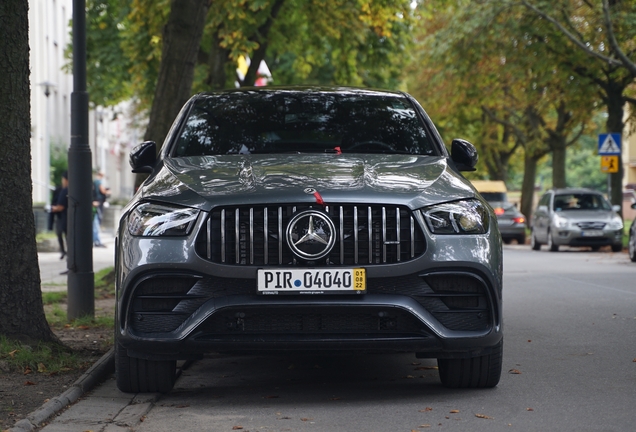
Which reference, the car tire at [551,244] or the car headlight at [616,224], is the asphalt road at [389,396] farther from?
the car tire at [551,244]

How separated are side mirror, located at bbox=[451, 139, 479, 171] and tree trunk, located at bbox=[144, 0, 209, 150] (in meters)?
7.38

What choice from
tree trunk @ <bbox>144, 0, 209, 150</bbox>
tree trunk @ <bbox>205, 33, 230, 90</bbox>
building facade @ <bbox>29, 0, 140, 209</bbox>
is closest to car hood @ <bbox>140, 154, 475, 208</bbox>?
tree trunk @ <bbox>144, 0, 209, 150</bbox>

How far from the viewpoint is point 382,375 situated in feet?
24.7

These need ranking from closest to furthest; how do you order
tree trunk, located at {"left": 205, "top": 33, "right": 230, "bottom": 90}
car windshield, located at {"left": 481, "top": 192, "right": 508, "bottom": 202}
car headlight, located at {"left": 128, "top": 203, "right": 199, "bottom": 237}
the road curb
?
1. the road curb
2. car headlight, located at {"left": 128, "top": 203, "right": 199, "bottom": 237}
3. tree trunk, located at {"left": 205, "top": 33, "right": 230, "bottom": 90}
4. car windshield, located at {"left": 481, "top": 192, "right": 508, "bottom": 202}

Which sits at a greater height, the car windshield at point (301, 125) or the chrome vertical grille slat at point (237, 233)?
the car windshield at point (301, 125)

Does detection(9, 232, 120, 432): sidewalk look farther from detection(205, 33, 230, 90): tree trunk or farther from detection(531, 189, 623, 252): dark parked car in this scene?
detection(531, 189, 623, 252): dark parked car

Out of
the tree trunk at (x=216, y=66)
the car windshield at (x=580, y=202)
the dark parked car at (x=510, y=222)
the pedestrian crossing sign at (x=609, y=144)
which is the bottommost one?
the dark parked car at (x=510, y=222)

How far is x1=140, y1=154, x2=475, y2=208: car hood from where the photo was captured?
20.1 feet

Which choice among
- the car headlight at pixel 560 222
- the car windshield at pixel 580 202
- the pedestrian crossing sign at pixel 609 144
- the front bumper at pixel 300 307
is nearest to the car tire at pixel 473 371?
the front bumper at pixel 300 307

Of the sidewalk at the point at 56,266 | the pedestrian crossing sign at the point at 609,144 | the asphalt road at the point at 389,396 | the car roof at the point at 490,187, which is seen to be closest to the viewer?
the asphalt road at the point at 389,396

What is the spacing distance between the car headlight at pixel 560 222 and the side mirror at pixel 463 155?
21373 mm

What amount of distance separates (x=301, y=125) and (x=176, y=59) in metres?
7.20

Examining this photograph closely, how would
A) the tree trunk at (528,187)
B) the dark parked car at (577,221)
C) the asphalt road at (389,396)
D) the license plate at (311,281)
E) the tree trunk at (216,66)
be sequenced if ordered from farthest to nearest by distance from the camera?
the tree trunk at (528,187) < the dark parked car at (577,221) < the tree trunk at (216,66) < the license plate at (311,281) < the asphalt road at (389,396)

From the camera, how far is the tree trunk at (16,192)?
7.70 meters
